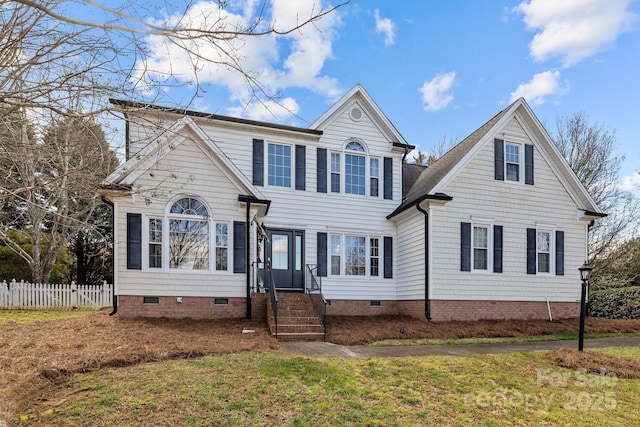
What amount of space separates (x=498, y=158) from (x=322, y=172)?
635cm

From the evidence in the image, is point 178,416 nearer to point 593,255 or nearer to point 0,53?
point 0,53

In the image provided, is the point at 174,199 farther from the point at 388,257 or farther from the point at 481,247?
the point at 481,247

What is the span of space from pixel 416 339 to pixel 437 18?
8.96 m

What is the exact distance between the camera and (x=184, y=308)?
11531mm

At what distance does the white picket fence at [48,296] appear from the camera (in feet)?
49.8

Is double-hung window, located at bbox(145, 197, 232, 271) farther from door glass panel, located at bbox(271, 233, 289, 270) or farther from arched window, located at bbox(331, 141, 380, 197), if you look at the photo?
arched window, located at bbox(331, 141, 380, 197)

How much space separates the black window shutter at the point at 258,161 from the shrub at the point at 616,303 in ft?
52.3

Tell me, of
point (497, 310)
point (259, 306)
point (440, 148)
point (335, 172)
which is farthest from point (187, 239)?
point (440, 148)

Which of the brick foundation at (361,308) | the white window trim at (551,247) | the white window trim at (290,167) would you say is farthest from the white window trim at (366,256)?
the white window trim at (551,247)

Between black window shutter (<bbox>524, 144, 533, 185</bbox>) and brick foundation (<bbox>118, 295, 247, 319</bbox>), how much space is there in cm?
1101

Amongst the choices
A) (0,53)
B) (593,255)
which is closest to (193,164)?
(0,53)

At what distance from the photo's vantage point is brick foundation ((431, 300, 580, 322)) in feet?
42.7

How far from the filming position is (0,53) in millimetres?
3838

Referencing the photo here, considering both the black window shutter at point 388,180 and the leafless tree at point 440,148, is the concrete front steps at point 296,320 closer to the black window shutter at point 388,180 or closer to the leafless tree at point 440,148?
the black window shutter at point 388,180
